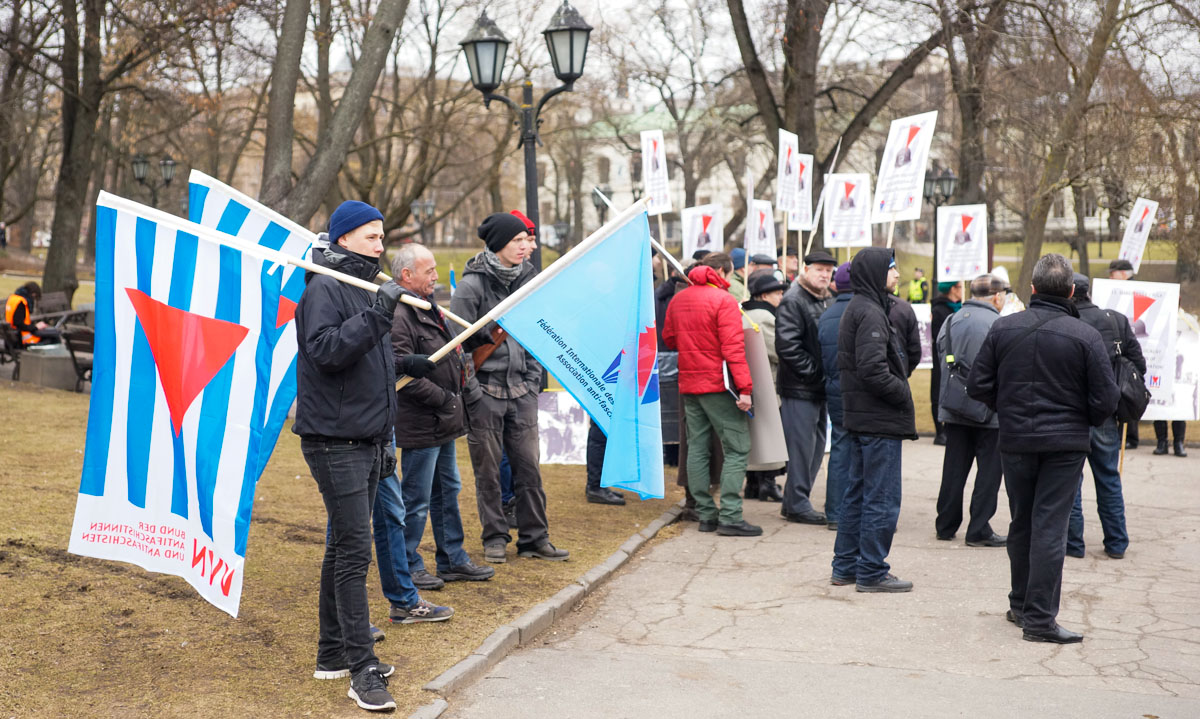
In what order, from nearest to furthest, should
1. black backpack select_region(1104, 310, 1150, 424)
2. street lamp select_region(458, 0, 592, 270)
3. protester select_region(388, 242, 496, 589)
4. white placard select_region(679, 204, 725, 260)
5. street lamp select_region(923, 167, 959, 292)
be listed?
protester select_region(388, 242, 496, 589)
black backpack select_region(1104, 310, 1150, 424)
street lamp select_region(458, 0, 592, 270)
white placard select_region(679, 204, 725, 260)
street lamp select_region(923, 167, 959, 292)

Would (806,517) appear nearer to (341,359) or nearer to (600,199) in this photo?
(341,359)

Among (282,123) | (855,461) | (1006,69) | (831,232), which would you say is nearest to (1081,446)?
(855,461)

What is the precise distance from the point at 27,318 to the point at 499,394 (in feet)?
40.8

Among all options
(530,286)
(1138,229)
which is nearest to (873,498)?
(530,286)

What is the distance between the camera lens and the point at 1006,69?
858 inches

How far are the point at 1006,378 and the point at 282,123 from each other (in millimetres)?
9923

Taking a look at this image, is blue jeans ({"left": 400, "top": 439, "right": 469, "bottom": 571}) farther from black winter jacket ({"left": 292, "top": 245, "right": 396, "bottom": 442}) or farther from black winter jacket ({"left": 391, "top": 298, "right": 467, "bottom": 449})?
black winter jacket ({"left": 292, "top": 245, "right": 396, "bottom": 442})

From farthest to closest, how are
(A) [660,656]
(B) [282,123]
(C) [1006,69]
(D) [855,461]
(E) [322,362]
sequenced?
(C) [1006,69] → (B) [282,123] → (D) [855,461] → (A) [660,656] → (E) [322,362]

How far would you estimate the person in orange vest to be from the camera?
1659 cm

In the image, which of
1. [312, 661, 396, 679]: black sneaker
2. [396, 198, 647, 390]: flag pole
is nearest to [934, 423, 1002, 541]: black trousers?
[396, 198, 647, 390]: flag pole

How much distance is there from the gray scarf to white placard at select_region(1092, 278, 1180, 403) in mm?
6489

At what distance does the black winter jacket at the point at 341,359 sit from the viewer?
4512 millimetres

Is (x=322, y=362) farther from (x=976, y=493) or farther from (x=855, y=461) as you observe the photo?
(x=976, y=493)

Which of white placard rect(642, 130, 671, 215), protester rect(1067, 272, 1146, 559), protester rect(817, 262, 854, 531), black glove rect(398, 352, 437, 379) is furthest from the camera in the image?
white placard rect(642, 130, 671, 215)
